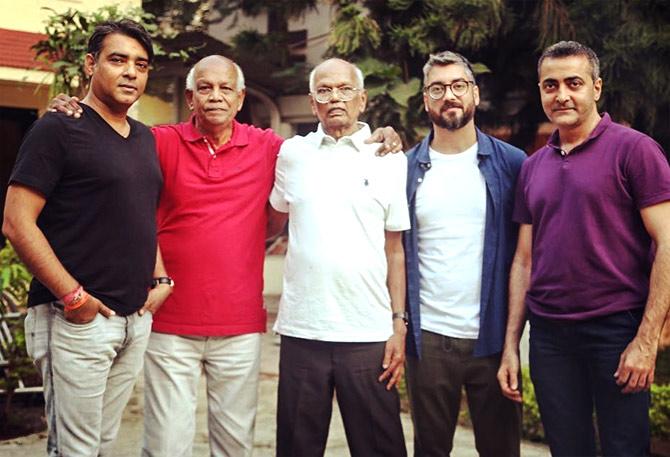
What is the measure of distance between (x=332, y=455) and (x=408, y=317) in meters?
1.88

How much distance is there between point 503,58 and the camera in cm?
762

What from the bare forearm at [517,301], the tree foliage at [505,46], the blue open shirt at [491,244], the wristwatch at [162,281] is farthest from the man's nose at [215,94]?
the tree foliage at [505,46]

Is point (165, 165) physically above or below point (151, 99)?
below

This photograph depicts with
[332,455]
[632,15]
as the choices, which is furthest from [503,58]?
[332,455]

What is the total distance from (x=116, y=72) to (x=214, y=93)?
0.45 metres

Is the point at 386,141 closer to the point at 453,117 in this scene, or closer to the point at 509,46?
the point at 453,117

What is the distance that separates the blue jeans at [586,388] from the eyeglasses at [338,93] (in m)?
1.15

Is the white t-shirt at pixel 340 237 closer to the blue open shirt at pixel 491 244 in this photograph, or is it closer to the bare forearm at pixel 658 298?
the blue open shirt at pixel 491 244

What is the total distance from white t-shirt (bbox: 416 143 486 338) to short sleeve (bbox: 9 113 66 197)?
142 cm

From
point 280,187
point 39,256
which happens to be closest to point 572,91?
point 280,187

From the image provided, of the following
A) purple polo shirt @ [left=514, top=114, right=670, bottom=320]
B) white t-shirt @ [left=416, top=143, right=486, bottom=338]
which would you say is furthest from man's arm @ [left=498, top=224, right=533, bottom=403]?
purple polo shirt @ [left=514, top=114, right=670, bottom=320]

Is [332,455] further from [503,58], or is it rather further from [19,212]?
[503,58]

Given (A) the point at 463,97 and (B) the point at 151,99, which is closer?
(A) the point at 463,97

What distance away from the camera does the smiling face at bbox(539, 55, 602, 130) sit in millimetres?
2857
